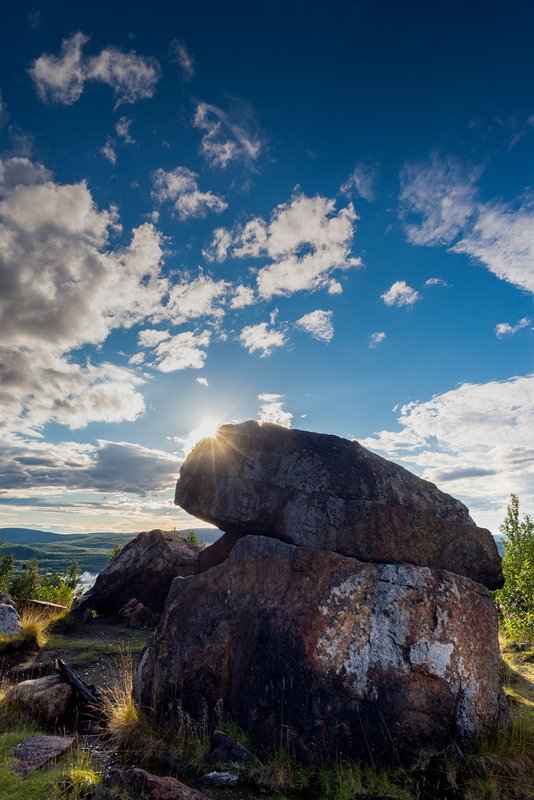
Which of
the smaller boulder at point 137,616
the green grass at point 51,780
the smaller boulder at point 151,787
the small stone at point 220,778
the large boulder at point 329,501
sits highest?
the large boulder at point 329,501

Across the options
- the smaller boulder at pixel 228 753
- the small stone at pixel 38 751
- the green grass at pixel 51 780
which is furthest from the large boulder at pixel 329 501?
the green grass at pixel 51 780

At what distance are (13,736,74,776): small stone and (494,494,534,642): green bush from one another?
15860 millimetres

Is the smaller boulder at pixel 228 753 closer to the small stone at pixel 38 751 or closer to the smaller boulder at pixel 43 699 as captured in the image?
the small stone at pixel 38 751

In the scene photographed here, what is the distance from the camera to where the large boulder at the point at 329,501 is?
10.0 metres

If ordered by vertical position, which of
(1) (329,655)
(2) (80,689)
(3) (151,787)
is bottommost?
(2) (80,689)

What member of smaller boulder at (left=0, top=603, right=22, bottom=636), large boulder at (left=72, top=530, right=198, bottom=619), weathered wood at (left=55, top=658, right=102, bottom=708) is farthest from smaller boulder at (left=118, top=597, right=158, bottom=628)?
weathered wood at (left=55, top=658, right=102, bottom=708)

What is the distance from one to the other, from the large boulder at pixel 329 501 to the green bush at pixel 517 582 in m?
8.90

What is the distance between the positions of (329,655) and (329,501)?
342 centimetres

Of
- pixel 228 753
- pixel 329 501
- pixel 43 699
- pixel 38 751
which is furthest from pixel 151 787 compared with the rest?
pixel 329 501

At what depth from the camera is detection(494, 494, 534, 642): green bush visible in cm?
1680

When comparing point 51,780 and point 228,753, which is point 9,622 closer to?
point 51,780

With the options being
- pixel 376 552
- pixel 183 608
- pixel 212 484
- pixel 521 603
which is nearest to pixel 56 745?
pixel 183 608

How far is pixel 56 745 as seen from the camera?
24.6 feet

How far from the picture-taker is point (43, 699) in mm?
9250
